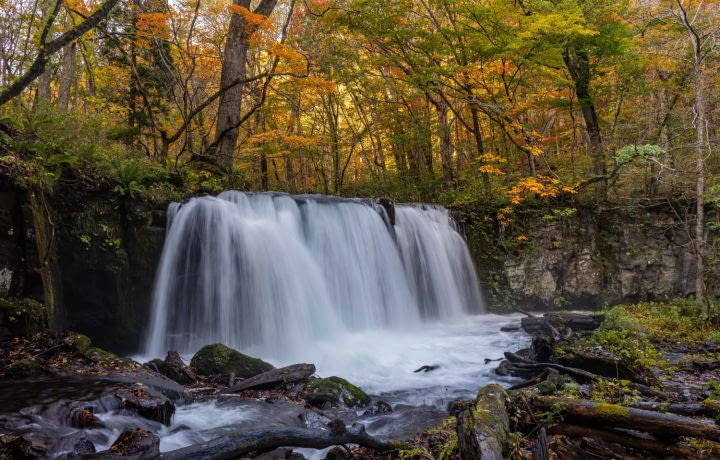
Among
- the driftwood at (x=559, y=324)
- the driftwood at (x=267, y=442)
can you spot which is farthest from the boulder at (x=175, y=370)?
the driftwood at (x=559, y=324)

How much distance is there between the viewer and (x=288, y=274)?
30.1 feet

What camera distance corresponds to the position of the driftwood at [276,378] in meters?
5.65

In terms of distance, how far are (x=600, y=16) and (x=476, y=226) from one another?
7.15 m

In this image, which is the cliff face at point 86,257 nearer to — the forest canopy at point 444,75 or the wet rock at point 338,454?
the forest canopy at point 444,75

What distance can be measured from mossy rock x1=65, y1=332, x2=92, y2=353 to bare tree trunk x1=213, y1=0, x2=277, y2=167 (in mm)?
6890

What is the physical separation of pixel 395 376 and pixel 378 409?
178 centimetres

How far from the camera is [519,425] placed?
131 inches

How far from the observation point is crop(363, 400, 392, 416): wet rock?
5.18 m

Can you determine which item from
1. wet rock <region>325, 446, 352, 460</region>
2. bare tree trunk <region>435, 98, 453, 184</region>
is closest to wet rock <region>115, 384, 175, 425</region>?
wet rock <region>325, 446, 352, 460</region>

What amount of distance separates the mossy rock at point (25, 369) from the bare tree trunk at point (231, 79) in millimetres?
7856

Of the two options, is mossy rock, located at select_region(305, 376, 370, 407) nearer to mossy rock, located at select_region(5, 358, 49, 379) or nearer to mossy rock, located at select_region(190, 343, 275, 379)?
mossy rock, located at select_region(190, 343, 275, 379)

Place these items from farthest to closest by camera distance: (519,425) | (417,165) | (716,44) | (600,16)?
(417,165), (600,16), (716,44), (519,425)

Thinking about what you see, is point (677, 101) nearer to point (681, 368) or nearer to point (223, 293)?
point (681, 368)

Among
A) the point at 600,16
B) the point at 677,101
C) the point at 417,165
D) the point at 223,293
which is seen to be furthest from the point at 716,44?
the point at 223,293
